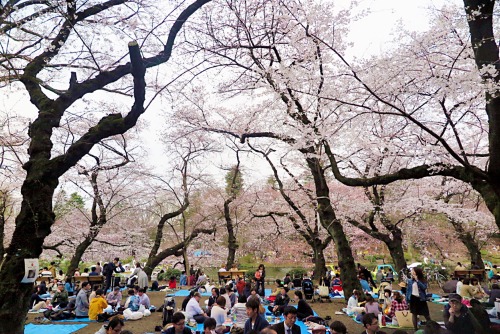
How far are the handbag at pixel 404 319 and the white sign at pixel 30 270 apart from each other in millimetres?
7245

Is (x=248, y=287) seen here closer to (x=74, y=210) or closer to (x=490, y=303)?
(x=490, y=303)

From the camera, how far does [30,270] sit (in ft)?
16.2

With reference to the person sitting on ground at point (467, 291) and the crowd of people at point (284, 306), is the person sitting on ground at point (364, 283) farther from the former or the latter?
the person sitting on ground at point (467, 291)

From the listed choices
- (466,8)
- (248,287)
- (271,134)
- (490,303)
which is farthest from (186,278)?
(466,8)

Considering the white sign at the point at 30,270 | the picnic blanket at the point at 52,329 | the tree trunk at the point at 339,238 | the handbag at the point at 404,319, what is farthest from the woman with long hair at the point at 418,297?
the picnic blanket at the point at 52,329

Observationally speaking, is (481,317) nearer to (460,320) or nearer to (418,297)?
(460,320)

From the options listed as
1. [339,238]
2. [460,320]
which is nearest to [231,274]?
[339,238]

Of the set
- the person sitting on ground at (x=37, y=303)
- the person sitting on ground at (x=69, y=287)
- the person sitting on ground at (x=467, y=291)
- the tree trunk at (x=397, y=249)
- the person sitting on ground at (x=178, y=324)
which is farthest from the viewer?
the tree trunk at (x=397, y=249)

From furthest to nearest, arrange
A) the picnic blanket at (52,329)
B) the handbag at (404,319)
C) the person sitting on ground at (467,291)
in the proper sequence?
1. the person sitting on ground at (467,291)
2. the picnic blanket at (52,329)
3. the handbag at (404,319)

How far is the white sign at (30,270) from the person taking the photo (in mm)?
4895

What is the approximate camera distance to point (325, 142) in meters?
8.46

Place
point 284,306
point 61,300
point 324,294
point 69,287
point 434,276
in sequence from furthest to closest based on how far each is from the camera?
point 434,276 → point 69,287 → point 324,294 → point 61,300 → point 284,306

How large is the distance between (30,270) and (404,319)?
7.40 meters

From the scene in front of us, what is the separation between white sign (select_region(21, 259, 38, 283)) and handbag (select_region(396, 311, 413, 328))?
7.25 meters
